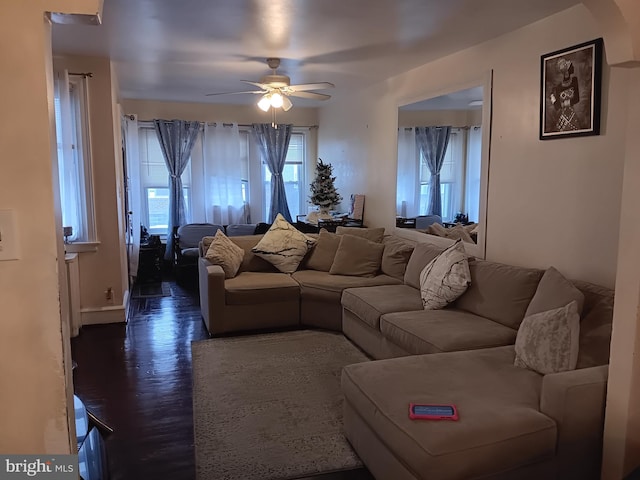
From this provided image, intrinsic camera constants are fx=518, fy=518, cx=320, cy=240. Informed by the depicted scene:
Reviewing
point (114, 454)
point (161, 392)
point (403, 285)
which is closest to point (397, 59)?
point (403, 285)

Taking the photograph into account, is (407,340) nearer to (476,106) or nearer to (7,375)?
(476,106)

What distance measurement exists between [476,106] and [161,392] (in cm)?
324

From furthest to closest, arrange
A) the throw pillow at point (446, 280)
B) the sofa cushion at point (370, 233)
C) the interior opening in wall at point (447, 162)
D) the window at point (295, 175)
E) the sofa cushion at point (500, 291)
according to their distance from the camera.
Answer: the window at point (295, 175) → the sofa cushion at point (370, 233) → the interior opening in wall at point (447, 162) → the throw pillow at point (446, 280) → the sofa cushion at point (500, 291)

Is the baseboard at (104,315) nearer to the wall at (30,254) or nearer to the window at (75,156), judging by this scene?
the window at (75,156)

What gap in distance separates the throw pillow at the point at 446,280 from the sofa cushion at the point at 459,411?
0.90 m

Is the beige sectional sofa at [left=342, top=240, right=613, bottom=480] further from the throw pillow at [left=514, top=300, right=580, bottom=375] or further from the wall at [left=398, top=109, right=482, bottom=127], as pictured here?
the wall at [left=398, top=109, right=482, bottom=127]

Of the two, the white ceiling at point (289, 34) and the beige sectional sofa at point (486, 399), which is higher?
the white ceiling at point (289, 34)

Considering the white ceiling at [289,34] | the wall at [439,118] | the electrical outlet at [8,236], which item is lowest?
the electrical outlet at [8,236]

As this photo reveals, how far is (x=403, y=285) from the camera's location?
4.59 meters

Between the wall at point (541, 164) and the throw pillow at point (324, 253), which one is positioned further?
the throw pillow at point (324, 253)

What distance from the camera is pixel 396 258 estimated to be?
16.1 ft

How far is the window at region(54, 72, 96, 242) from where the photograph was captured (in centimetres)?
457

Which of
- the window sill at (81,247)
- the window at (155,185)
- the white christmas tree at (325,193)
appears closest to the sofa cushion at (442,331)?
the window sill at (81,247)

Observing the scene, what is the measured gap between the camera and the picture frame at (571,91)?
3.01m
